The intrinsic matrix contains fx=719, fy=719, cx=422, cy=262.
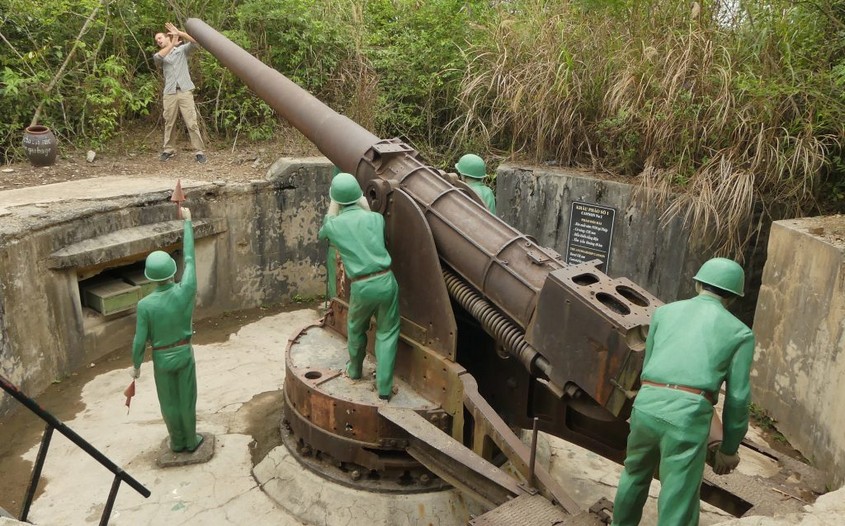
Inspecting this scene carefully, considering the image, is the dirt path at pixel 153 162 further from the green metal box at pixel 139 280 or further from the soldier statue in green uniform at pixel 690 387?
the soldier statue in green uniform at pixel 690 387

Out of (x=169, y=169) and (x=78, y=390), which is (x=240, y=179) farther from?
(x=78, y=390)

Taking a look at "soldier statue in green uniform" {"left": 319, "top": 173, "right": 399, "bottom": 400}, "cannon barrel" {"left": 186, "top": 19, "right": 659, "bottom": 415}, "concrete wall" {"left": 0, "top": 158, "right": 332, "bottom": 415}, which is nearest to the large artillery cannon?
"cannon barrel" {"left": 186, "top": 19, "right": 659, "bottom": 415}

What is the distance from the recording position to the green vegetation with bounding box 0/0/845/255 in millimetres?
6320

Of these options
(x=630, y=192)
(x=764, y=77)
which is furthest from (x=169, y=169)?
(x=764, y=77)

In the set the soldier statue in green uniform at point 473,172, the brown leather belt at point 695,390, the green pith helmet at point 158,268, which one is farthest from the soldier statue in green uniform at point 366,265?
the brown leather belt at point 695,390

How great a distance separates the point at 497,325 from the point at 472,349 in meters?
0.77

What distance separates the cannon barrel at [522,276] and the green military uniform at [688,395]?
0.88 feet

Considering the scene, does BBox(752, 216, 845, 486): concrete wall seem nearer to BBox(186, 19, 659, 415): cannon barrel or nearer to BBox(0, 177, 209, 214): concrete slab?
BBox(186, 19, 659, 415): cannon barrel

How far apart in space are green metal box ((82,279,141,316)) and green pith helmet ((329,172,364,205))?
3402 millimetres

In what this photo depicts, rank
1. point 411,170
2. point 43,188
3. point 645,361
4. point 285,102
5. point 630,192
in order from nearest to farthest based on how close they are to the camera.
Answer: point 645,361 < point 411,170 < point 285,102 < point 630,192 < point 43,188

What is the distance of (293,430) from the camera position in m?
5.05

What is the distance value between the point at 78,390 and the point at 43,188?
7.48 feet

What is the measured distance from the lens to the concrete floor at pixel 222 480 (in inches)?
178

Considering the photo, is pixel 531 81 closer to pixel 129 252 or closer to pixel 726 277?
pixel 129 252
